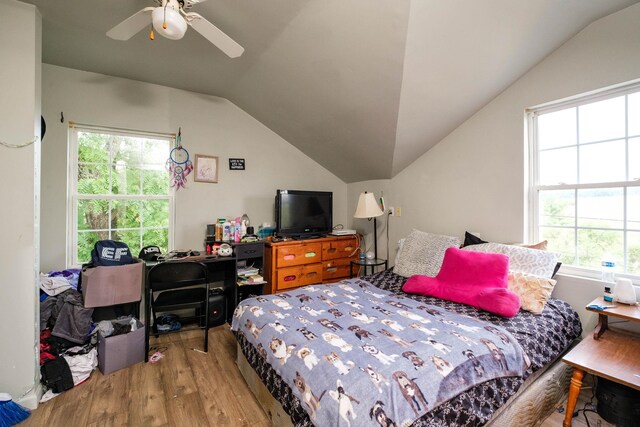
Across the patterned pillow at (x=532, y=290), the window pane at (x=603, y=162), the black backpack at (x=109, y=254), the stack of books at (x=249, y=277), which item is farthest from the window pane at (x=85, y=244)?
the window pane at (x=603, y=162)

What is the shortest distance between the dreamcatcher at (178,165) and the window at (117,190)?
0.07 m

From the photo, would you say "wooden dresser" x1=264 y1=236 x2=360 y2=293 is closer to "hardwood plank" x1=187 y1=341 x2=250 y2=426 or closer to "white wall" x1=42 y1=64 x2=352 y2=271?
"white wall" x1=42 y1=64 x2=352 y2=271

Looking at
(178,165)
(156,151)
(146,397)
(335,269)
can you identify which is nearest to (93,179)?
(156,151)

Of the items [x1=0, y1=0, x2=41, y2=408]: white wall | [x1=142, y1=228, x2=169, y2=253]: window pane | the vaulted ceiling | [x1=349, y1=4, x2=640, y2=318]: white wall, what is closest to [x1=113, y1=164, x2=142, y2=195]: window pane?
[x1=142, y1=228, x2=169, y2=253]: window pane

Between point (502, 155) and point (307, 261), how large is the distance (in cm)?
233

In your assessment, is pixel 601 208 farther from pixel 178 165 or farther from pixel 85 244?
pixel 85 244

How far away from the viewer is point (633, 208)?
1.88 metres

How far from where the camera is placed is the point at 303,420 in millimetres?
1161

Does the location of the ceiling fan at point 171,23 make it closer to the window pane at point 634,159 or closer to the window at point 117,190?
the window at point 117,190

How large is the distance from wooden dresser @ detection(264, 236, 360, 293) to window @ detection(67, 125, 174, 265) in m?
1.20

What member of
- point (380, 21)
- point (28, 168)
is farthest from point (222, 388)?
point (380, 21)

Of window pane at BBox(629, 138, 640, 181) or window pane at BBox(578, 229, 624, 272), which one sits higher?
window pane at BBox(629, 138, 640, 181)

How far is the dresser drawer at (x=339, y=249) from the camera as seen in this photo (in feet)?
11.7

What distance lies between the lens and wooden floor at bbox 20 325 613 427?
1.57 metres
